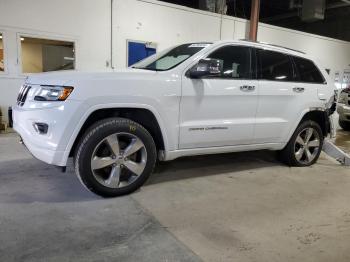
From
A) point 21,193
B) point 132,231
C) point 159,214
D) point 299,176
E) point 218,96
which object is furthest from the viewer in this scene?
point 299,176

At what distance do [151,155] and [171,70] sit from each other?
89cm

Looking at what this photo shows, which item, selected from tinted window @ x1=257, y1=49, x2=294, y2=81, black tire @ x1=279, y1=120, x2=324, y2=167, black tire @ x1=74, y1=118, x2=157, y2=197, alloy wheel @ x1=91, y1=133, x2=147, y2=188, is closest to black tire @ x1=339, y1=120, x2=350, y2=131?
black tire @ x1=279, y1=120, x2=324, y2=167

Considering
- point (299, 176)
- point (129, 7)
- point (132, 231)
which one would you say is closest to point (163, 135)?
point (132, 231)

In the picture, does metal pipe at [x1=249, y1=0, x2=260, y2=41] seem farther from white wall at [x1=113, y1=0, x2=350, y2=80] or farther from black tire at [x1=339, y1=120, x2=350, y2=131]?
black tire at [x1=339, y1=120, x2=350, y2=131]

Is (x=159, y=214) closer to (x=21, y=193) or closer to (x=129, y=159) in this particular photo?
(x=129, y=159)

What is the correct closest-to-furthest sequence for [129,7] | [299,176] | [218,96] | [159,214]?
[159,214] → [218,96] → [299,176] → [129,7]

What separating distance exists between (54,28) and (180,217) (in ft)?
19.3

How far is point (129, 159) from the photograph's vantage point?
3242 millimetres

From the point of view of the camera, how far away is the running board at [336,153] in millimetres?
4922

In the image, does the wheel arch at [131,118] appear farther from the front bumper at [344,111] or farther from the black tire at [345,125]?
the black tire at [345,125]

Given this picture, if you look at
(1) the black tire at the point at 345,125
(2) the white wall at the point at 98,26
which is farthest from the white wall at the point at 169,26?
(1) the black tire at the point at 345,125

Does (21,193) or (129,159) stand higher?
(129,159)

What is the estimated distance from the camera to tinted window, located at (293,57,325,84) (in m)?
4.41

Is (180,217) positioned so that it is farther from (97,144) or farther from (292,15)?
(292,15)
